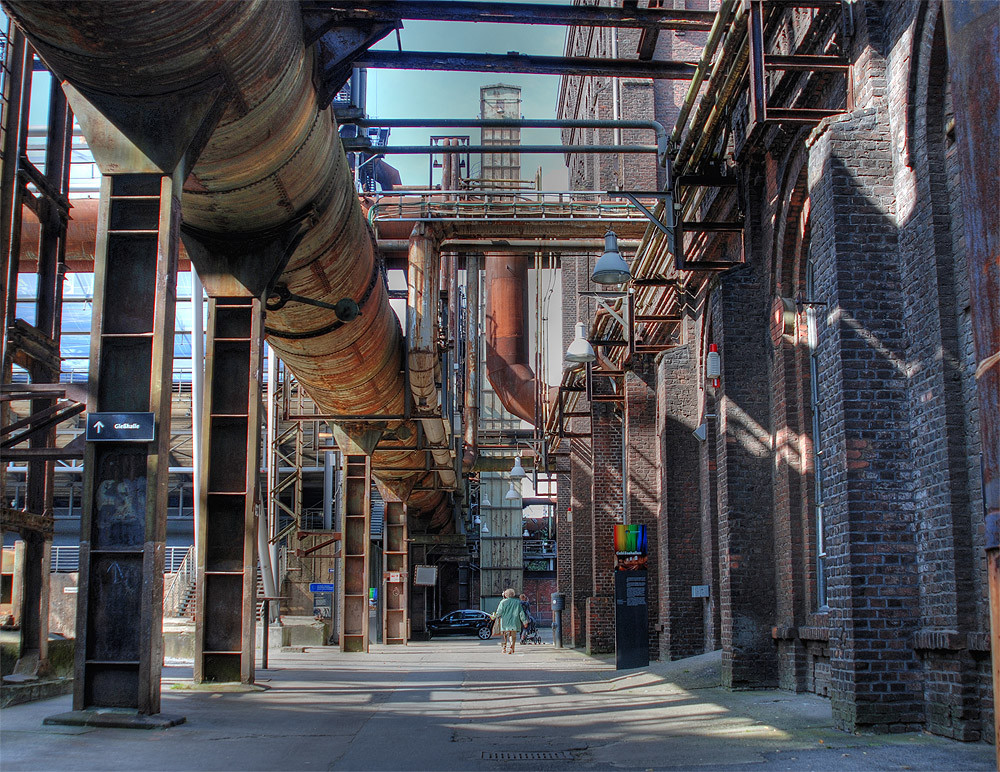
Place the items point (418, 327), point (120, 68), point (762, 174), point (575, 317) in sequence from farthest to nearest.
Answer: point (575, 317) → point (418, 327) → point (762, 174) → point (120, 68)

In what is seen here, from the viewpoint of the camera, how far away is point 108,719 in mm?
7129

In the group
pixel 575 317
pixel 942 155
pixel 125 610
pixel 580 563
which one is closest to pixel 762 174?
pixel 942 155

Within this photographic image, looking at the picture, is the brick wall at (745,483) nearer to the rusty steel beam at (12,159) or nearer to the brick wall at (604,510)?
the rusty steel beam at (12,159)

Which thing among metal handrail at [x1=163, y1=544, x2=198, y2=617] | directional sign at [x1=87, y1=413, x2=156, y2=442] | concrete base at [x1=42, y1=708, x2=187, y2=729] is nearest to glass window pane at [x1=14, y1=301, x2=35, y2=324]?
metal handrail at [x1=163, y1=544, x2=198, y2=617]

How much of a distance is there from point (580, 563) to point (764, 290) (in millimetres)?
13546

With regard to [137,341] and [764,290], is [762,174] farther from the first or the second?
[137,341]

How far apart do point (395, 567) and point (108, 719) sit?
72.8 feet

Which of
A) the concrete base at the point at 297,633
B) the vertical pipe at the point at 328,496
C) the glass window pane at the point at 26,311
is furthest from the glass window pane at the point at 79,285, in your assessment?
the concrete base at the point at 297,633

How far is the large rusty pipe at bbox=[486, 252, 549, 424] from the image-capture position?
91.8 feet

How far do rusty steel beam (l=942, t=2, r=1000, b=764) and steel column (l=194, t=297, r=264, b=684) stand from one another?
792 centimetres

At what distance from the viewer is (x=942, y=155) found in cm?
791

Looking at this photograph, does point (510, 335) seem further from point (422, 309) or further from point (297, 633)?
point (422, 309)

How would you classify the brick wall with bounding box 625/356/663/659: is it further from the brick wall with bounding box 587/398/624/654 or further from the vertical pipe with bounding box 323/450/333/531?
the vertical pipe with bounding box 323/450/333/531

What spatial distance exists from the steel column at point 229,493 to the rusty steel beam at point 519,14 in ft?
11.1
